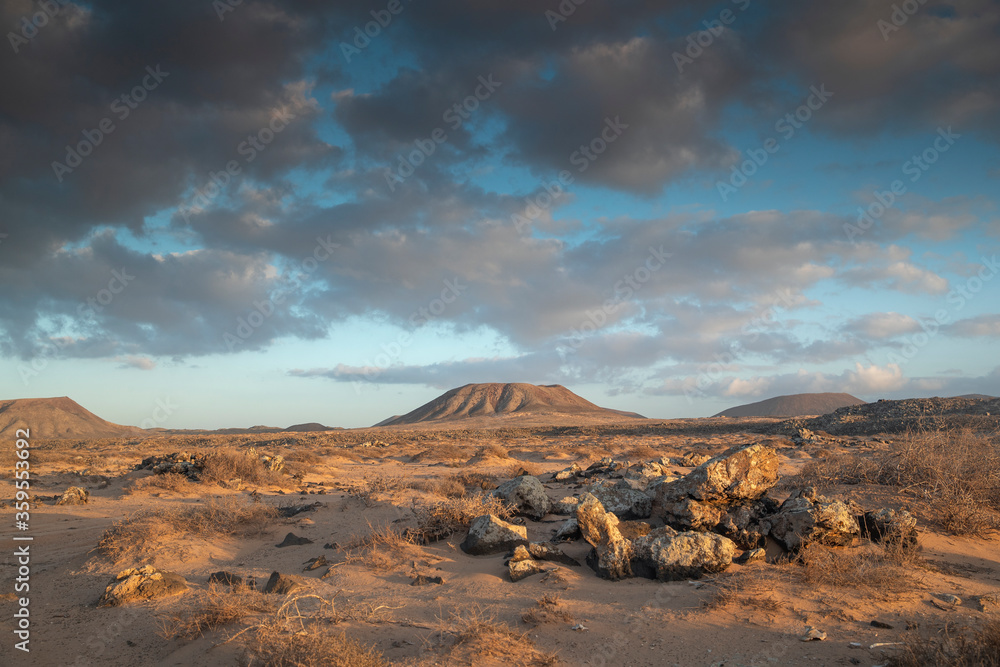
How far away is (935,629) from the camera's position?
15.3 ft

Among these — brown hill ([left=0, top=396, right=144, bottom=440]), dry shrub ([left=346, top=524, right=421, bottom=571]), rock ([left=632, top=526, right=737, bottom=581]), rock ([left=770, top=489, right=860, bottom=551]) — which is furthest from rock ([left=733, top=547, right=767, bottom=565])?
brown hill ([left=0, top=396, right=144, bottom=440])

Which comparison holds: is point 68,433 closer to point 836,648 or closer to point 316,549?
point 316,549

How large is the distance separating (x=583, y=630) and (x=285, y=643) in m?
2.75

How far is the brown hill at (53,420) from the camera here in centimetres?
8288

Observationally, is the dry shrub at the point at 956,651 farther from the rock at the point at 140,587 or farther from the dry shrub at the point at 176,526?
the dry shrub at the point at 176,526

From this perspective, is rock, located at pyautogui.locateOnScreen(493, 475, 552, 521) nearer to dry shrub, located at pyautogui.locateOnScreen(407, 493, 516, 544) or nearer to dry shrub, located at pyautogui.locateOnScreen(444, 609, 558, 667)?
dry shrub, located at pyautogui.locateOnScreen(407, 493, 516, 544)

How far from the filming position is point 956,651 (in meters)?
3.64

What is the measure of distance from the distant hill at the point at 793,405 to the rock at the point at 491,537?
151 m

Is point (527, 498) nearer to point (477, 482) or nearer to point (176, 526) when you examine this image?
point (477, 482)

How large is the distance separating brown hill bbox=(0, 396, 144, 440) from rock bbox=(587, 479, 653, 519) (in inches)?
3779

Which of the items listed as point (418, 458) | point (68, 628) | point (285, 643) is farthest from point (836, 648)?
point (418, 458)

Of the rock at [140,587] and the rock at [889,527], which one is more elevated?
the rock at [889,527]

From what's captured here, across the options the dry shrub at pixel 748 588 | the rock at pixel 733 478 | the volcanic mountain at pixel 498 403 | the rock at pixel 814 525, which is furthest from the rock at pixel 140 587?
the volcanic mountain at pixel 498 403

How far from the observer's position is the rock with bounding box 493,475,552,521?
9055 millimetres
